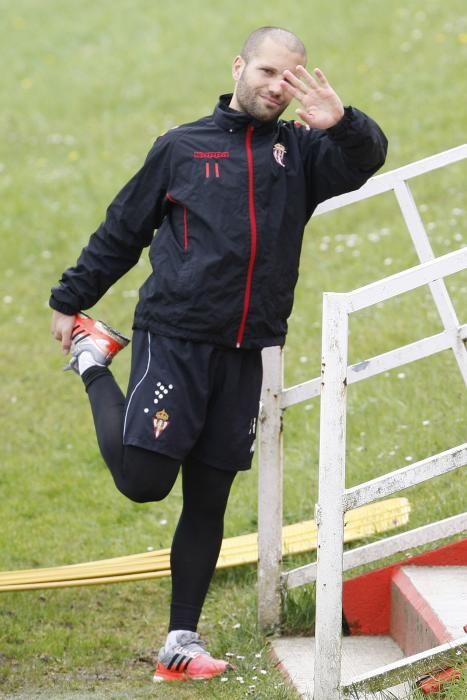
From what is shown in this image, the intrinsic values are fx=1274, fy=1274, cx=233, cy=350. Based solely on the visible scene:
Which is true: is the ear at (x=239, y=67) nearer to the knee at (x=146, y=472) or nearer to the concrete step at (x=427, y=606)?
the knee at (x=146, y=472)

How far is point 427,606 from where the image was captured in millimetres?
4047

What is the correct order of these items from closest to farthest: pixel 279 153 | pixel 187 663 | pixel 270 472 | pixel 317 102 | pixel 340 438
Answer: pixel 340 438, pixel 317 102, pixel 279 153, pixel 187 663, pixel 270 472

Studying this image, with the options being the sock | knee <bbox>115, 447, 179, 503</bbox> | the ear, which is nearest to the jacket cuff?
the sock

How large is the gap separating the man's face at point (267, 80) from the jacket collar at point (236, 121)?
22 mm

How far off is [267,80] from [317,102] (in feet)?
0.87

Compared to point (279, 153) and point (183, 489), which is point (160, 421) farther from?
point (279, 153)

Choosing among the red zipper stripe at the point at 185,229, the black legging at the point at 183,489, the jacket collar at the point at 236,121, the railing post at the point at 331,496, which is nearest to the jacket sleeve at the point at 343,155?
the jacket collar at the point at 236,121

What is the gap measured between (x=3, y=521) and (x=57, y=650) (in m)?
1.46

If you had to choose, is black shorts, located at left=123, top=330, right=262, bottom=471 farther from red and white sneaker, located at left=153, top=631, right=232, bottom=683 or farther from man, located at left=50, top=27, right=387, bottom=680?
red and white sneaker, located at left=153, top=631, right=232, bottom=683

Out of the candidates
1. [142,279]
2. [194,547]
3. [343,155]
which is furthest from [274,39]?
[142,279]

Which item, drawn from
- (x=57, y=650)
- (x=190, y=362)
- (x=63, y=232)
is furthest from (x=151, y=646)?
(x=63, y=232)

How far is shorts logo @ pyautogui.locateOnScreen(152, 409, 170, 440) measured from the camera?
3.87 meters

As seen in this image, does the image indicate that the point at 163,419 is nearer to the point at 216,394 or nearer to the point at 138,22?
the point at 216,394

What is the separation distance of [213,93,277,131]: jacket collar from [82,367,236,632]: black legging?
3.09 feet
